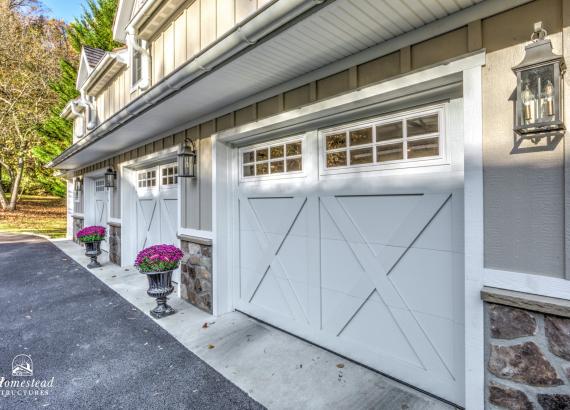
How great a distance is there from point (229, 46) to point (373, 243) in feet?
6.53

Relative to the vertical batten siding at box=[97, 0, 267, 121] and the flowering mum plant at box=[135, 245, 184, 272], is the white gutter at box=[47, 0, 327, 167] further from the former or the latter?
the flowering mum plant at box=[135, 245, 184, 272]

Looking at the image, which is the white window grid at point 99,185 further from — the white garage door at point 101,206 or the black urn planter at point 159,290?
the black urn planter at point 159,290

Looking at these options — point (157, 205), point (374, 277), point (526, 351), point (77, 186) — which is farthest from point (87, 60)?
point (526, 351)

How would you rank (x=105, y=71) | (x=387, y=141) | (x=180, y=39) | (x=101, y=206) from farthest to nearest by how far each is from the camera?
(x=101, y=206) < (x=105, y=71) < (x=180, y=39) < (x=387, y=141)

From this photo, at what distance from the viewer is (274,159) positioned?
362 centimetres

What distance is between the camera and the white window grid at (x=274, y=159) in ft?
11.0

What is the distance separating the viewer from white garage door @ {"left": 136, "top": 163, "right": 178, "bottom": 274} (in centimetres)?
552

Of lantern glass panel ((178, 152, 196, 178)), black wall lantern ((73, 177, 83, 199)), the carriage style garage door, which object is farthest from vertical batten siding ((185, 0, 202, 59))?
black wall lantern ((73, 177, 83, 199))

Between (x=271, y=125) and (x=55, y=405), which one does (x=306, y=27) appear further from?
(x=55, y=405)

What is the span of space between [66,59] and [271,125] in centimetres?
1694

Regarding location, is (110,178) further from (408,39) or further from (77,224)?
(408,39)

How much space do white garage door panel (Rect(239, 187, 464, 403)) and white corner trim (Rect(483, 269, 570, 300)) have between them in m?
0.35

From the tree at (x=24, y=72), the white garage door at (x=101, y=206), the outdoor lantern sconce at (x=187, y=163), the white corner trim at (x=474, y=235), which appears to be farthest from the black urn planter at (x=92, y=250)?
the tree at (x=24, y=72)

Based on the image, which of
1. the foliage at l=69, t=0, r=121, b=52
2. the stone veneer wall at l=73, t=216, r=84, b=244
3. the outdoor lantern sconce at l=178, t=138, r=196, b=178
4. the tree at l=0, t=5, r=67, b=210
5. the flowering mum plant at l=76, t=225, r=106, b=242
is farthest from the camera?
the tree at l=0, t=5, r=67, b=210
